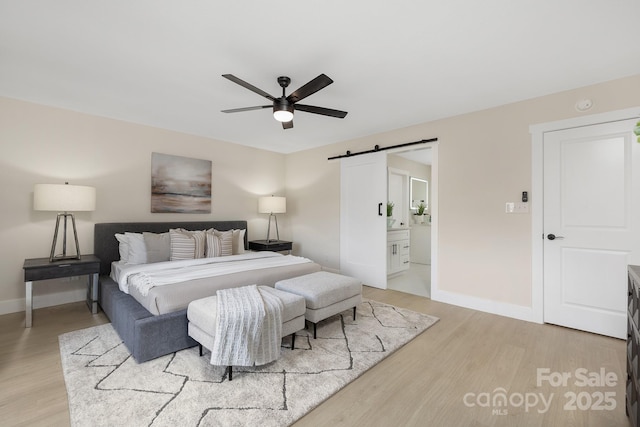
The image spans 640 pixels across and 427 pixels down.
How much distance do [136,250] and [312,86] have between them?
292 centimetres

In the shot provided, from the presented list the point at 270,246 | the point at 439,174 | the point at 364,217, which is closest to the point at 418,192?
the point at 364,217

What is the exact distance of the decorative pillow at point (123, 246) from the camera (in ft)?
11.7

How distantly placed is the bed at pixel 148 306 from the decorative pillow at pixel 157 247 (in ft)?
1.52

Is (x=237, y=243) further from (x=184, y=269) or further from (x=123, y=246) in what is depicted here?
(x=123, y=246)

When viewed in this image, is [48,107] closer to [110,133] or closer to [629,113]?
[110,133]

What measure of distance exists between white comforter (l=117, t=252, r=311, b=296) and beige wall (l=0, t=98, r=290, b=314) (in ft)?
3.77

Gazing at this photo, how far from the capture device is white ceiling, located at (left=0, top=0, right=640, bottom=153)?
185 cm

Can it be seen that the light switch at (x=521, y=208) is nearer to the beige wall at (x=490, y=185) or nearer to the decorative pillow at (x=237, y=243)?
the beige wall at (x=490, y=185)

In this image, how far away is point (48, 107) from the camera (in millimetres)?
3465

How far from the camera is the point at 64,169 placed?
356 cm

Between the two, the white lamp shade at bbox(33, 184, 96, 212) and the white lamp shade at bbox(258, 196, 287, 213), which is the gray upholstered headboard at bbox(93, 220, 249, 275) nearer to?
the white lamp shade at bbox(33, 184, 96, 212)

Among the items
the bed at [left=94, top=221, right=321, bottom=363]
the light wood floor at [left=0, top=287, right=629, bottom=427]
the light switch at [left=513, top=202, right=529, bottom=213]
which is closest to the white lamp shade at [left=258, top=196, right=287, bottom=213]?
the bed at [left=94, top=221, right=321, bottom=363]

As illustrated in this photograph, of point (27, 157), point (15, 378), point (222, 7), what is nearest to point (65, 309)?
point (15, 378)

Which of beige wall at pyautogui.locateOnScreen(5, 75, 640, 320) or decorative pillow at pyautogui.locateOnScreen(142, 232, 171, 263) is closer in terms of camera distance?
beige wall at pyautogui.locateOnScreen(5, 75, 640, 320)
